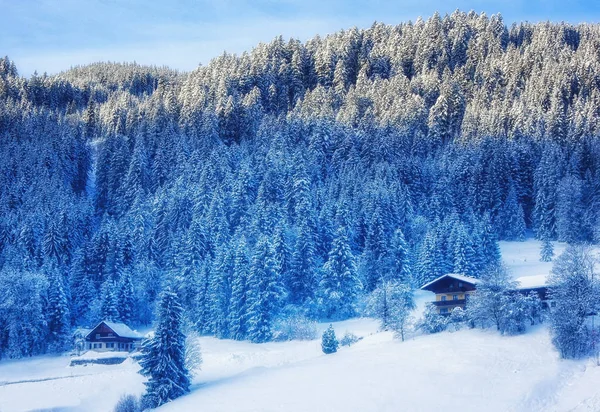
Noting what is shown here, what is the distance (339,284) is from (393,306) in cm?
1682

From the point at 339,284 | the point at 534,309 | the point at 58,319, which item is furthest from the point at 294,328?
the point at 58,319

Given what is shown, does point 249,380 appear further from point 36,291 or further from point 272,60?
point 272,60

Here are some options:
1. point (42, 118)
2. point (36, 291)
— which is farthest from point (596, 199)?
point (42, 118)

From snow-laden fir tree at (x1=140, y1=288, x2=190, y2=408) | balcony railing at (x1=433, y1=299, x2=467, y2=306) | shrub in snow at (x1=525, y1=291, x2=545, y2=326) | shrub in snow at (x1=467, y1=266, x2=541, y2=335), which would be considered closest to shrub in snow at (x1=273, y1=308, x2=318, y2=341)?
balcony railing at (x1=433, y1=299, x2=467, y2=306)

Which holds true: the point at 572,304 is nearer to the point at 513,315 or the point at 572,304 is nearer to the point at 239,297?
the point at 513,315

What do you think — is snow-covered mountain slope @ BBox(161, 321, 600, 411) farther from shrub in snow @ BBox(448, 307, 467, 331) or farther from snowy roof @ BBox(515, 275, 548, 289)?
snowy roof @ BBox(515, 275, 548, 289)

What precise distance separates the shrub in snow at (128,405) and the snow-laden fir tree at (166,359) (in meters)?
0.76

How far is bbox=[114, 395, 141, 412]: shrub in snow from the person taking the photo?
1877 inches

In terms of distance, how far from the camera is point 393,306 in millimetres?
59875

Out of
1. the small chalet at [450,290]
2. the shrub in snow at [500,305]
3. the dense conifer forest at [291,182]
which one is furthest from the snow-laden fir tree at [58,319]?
the shrub in snow at [500,305]

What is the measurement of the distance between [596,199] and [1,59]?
580 ft

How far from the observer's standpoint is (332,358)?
52.1m

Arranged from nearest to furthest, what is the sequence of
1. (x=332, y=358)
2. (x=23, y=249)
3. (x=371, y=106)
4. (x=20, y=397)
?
(x=332, y=358) → (x=20, y=397) → (x=23, y=249) → (x=371, y=106)

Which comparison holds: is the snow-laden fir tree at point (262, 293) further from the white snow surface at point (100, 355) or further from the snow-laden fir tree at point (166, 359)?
the snow-laden fir tree at point (166, 359)
